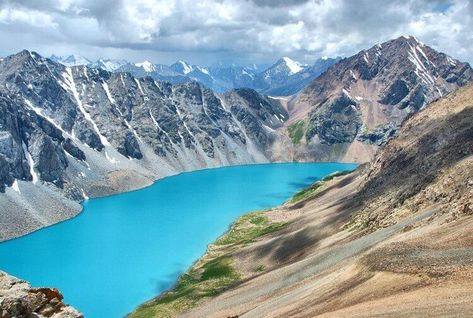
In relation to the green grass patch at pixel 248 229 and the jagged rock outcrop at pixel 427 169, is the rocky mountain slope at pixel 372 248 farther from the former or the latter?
the green grass patch at pixel 248 229

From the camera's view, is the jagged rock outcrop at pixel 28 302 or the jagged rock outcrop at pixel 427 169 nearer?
the jagged rock outcrop at pixel 28 302

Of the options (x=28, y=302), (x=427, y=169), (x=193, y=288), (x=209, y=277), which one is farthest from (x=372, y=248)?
(x=209, y=277)

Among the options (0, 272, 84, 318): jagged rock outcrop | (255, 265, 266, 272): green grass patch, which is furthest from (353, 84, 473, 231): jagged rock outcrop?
(0, 272, 84, 318): jagged rock outcrop

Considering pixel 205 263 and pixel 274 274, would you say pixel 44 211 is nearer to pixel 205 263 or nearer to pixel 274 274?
pixel 205 263

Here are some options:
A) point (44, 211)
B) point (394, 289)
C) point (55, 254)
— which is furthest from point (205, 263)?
point (44, 211)

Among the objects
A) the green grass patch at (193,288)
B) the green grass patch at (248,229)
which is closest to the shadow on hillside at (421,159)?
the green grass patch at (248,229)

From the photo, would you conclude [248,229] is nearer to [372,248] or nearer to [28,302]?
[372,248]

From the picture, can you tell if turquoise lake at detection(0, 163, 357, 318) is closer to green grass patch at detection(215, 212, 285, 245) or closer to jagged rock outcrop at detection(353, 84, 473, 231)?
green grass patch at detection(215, 212, 285, 245)
